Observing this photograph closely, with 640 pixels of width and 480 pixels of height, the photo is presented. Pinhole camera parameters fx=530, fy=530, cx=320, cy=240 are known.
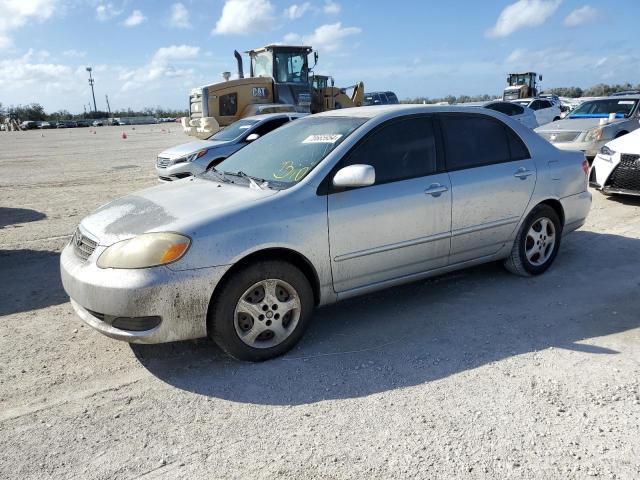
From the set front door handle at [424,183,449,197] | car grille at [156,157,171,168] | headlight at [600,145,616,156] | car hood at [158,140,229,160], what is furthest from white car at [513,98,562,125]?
front door handle at [424,183,449,197]

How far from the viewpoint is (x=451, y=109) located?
4.57 metres

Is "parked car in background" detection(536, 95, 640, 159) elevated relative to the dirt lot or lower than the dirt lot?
elevated

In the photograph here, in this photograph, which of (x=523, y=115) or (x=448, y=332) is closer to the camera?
(x=448, y=332)

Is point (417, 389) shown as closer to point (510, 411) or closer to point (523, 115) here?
point (510, 411)

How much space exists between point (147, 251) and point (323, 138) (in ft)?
5.42

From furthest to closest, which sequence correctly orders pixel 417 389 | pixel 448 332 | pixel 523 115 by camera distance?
pixel 523 115 < pixel 448 332 < pixel 417 389

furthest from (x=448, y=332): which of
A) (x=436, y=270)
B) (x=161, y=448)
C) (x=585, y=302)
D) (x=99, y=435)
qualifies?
(x=99, y=435)

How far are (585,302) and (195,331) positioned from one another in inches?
126

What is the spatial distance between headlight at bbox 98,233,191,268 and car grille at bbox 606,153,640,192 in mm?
6885

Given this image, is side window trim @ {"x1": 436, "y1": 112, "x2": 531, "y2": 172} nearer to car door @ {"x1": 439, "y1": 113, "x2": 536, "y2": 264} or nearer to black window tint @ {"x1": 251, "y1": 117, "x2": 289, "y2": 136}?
car door @ {"x1": 439, "y1": 113, "x2": 536, "y2": 264}

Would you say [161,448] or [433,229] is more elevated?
[433,229]

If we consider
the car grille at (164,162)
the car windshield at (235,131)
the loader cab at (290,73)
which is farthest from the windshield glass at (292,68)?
the car grille at (164,162)

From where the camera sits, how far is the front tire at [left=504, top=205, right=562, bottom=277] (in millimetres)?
4887

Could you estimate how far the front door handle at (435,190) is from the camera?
414 cm
